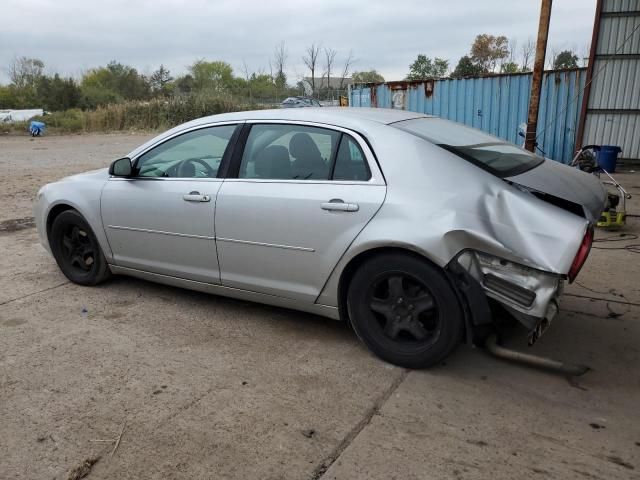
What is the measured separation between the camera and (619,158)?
11.9 metres

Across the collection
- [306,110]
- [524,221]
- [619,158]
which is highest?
[306,110]

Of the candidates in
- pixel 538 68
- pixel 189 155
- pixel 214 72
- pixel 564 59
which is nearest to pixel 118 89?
pixel 214 72

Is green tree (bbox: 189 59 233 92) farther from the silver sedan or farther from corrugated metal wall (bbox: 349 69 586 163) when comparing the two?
the silver sedan

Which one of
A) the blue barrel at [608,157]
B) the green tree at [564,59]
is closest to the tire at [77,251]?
the blue barrel at [608,157]

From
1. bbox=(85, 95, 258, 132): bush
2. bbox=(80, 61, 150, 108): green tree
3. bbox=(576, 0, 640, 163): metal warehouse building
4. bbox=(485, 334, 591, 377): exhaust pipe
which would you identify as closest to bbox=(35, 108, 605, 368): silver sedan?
bbox=(485, 334, 591, 377): exhaust pipe

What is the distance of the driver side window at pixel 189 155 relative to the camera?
3.94m

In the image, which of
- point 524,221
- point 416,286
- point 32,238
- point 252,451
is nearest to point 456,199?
point 524,221

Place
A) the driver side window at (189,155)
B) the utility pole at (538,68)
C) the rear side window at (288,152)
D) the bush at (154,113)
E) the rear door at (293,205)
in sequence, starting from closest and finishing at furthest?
the rear door at (293,205), the rear side window at (288,152), the driver side window at (189,155), the utility pole at (538,68), the bush at (154,113)

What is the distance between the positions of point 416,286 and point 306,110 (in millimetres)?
1500

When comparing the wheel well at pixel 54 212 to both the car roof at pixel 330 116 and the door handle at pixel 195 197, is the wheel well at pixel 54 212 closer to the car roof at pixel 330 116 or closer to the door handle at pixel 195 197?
the door handle at pixel 195 197

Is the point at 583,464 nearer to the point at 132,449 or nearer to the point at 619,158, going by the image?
the point at 132,449

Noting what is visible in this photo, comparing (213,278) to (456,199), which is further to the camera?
(213,278)

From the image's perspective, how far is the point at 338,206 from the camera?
3.23 metres

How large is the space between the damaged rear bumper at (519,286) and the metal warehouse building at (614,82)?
1037 centimetres
